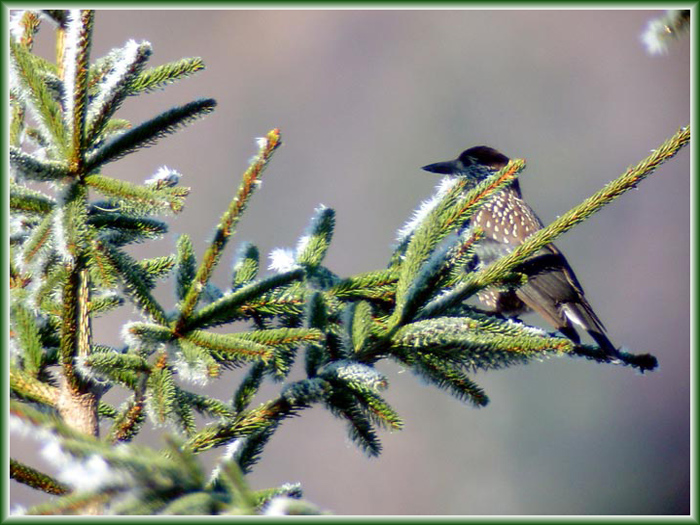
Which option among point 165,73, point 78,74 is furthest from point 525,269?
point 78,74

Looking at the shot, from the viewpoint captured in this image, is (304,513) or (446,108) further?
(446,108)

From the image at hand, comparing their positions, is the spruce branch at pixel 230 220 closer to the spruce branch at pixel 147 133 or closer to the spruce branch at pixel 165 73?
the spruce branch at pixel 147 133

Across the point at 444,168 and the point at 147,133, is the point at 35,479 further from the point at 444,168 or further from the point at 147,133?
the point at 444,168

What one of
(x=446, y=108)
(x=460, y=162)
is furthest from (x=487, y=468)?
(x=446, y=108)

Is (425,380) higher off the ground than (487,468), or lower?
higher

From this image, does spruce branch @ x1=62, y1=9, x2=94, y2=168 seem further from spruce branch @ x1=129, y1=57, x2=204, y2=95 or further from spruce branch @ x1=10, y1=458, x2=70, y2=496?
spruce branch @ x1=10, y1=458, x2=70, y2=496

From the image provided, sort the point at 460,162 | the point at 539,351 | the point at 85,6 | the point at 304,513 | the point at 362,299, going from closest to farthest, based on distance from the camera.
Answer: the point at 304,513 < the point at 85,6 < the point at 539,351 < the point at 362,299 < the point at 460,162

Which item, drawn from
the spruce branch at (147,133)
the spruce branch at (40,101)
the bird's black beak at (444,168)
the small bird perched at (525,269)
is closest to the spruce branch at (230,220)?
the spruce branch at (147,133)

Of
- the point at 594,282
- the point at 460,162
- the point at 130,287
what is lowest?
the point at 130,287

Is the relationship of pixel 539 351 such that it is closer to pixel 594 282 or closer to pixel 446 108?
pixel 594 282
